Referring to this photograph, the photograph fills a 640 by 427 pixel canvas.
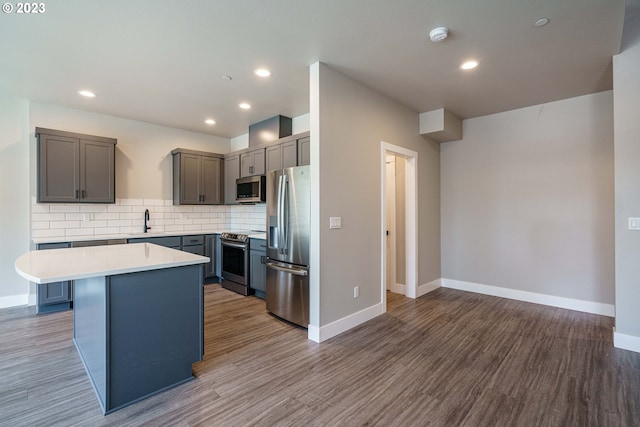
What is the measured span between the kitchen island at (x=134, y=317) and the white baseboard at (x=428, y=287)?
3.39 metres

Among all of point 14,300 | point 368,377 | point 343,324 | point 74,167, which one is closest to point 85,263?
point 368,377

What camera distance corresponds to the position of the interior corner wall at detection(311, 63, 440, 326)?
3.09 m

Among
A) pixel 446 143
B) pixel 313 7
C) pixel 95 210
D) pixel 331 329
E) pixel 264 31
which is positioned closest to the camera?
pixel 313 7

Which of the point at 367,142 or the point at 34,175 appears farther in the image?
the point at 34,175

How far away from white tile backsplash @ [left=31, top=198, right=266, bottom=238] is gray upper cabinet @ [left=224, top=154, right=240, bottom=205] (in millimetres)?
383

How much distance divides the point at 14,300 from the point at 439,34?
19.9 feet

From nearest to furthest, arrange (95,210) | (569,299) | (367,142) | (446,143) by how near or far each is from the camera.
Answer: (367,142), (569,299), (95,210), (446,143)

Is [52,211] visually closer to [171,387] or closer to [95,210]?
[95,210]

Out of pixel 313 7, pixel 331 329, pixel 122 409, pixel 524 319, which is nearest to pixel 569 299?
pixel 524 319

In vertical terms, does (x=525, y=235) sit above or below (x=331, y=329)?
above

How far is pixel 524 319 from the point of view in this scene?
3.63m

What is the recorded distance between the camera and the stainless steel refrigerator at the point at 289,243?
10.7 ft

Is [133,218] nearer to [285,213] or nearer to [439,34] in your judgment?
[285,213]

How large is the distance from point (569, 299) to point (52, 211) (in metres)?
7.34
